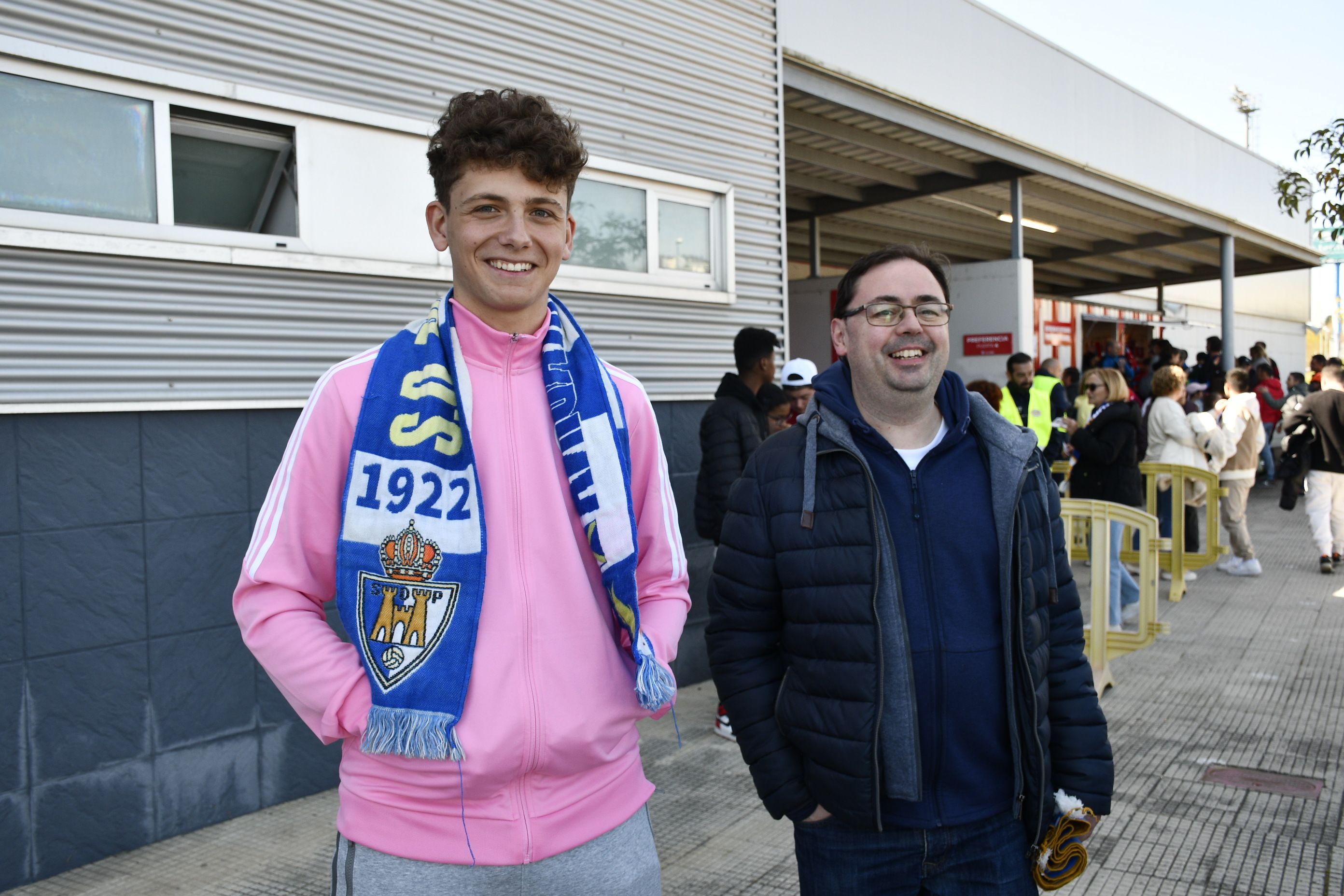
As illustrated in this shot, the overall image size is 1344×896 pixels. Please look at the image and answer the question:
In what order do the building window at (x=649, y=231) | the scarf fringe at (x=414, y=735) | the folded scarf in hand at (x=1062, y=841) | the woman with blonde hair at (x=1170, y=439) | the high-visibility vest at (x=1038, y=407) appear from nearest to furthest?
the scarf fringe at (x=414, y=735) → the folded scarf in hand at (x=1062, y=841) → the building window at (x=649, y=231) → the woman with blonde hair at (x=1170, y=439) → the high-visibility vest at (x=1038, y=407)

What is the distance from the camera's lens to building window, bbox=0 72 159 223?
3967 mm

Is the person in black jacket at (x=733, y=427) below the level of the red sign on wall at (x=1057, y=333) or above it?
below

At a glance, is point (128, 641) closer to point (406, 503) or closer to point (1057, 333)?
point (406, 503)

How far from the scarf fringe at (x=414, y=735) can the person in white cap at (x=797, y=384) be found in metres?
4.56

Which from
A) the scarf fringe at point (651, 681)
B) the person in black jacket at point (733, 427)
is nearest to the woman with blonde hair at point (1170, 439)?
the person in black jacket at point (733, 427)

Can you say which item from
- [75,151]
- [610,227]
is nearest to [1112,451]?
[610,227]

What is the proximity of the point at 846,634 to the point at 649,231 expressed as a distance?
4.80 m

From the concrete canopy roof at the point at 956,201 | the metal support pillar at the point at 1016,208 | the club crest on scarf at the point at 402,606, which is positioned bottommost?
the club crest on scarf at the point at 402,606

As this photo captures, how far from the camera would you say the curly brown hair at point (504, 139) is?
1823 millimetres

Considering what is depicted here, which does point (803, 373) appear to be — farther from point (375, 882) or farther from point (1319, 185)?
point (375, 882)

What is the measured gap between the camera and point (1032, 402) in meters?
9.66

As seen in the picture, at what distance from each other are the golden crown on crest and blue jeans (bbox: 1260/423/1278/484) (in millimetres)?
17003

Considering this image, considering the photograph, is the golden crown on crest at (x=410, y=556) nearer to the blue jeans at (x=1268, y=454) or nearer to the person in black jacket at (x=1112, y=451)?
the person in black jacket at (x=1112, y=451)

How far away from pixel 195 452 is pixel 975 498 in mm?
3493
